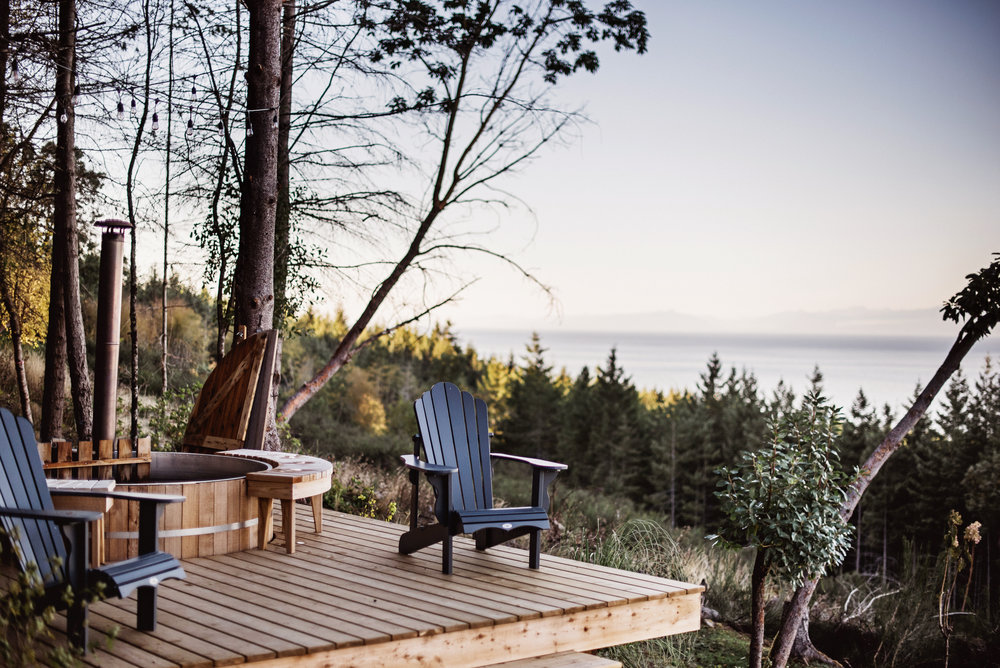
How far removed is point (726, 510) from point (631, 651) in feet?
3.99

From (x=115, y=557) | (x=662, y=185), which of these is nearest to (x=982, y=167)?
(x=662, y=185)

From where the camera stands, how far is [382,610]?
3436 mm

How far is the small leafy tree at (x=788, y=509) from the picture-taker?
4.37m

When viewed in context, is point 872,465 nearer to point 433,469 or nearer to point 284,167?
point 433,469

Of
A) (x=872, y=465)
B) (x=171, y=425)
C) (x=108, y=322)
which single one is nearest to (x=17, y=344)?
(x=171, y=425)

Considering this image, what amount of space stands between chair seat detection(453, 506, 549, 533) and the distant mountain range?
17.2m

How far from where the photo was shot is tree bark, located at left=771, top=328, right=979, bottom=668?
17.4 ft

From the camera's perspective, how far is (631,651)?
16.7 feet

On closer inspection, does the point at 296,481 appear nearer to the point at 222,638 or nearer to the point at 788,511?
the point at 222,638

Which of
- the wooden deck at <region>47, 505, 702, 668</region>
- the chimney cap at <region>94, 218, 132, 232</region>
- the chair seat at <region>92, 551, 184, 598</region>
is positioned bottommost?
the wooden deck at <region>47, 505, 702, 668</region>

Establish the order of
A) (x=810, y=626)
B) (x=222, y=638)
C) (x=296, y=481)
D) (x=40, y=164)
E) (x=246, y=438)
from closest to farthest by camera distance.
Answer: (x=222, y=638)
(x=296, y=481)
(x=246, y=438)
(x=810, y=626)
(x=40, y=164)

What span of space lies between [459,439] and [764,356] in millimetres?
41549

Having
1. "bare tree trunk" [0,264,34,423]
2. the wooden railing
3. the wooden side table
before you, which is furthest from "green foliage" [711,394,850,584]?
"bare tree trunk" [0,264,34,423]

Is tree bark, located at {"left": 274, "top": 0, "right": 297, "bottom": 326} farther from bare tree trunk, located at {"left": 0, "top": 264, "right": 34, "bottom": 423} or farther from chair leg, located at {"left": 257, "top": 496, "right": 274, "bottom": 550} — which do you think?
chair leg, located at {"left": 257, "top": 496, "right": 274, "bottom": 550}
